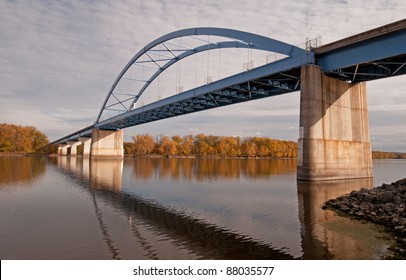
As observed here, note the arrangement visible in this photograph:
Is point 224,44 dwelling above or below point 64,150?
above

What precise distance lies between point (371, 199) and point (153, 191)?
1341 centimetres

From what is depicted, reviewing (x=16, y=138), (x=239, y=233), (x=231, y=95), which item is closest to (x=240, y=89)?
(x=231, y=95)

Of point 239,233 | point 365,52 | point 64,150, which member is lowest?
point 239,233

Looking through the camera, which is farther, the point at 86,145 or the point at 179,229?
the point at 86,145

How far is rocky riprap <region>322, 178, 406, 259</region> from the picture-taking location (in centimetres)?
984

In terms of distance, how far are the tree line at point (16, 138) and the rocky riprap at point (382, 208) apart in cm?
11642

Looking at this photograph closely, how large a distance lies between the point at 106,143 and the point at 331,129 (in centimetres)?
7404

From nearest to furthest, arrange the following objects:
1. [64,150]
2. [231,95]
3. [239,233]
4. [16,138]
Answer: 1. [239,233]
2. [231,95]
3. [16,138]
4. [64,150]

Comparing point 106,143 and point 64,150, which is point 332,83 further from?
point 64,150

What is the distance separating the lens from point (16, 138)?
104938mm

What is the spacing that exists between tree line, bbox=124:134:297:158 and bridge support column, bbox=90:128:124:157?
26.0m

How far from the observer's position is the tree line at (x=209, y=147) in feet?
382
